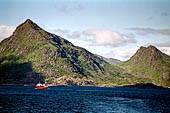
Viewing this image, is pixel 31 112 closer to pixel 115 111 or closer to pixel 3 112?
pixel 3 112

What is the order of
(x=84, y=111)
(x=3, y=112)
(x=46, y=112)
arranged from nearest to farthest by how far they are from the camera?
(x=3, y=112)
(x=46, y=112)
(x=84, y=111)

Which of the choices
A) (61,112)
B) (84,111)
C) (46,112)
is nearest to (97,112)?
(84,111)

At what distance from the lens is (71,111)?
117562 mm

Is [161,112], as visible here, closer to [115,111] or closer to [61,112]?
[115,111]

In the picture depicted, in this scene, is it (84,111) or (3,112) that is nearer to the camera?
(3,112)

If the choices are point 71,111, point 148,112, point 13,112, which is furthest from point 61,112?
point 148,112

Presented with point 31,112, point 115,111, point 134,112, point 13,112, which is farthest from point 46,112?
point 134,112

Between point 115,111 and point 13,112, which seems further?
point 115,111

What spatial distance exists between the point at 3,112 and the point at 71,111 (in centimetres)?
3171

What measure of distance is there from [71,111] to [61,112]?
5.99 m

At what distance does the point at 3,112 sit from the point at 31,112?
40.3 ft

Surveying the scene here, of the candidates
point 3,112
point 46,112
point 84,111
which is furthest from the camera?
point 84,111

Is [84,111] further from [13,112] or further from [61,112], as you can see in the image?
[13,112]

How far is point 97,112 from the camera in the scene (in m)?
116
